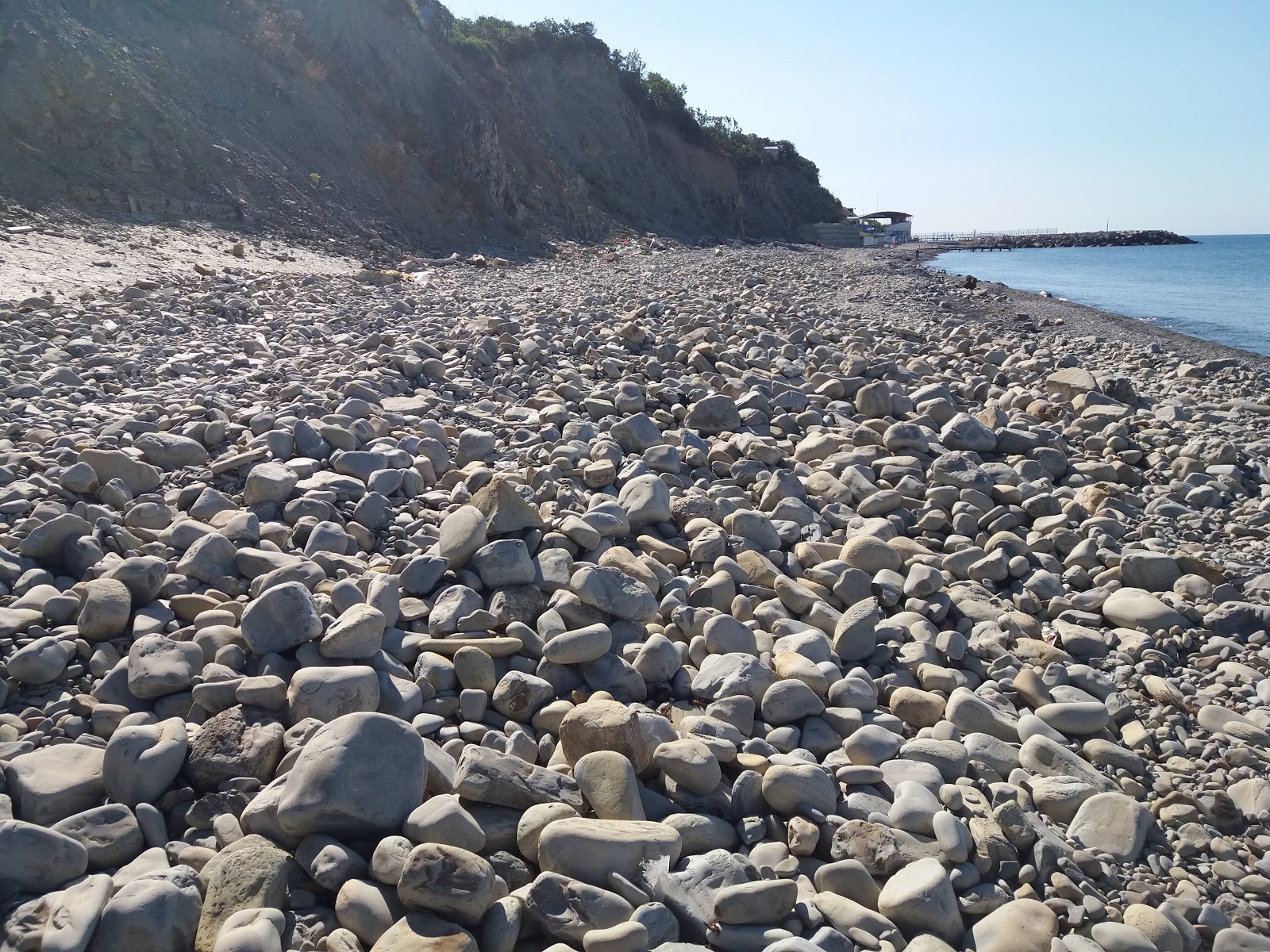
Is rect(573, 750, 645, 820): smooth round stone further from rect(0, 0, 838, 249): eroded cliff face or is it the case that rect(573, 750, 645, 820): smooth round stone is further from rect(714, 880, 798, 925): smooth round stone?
rect(0, 0, 838, 249): eroded cliff face

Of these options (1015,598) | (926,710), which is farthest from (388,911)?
(1015,598)

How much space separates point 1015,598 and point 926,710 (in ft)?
3.94

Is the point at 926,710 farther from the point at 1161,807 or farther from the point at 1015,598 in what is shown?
the point at 1015,598

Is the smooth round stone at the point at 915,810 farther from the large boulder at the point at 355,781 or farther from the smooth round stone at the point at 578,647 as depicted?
the large boulder at the point at 355,781

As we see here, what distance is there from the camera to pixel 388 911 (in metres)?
1.66

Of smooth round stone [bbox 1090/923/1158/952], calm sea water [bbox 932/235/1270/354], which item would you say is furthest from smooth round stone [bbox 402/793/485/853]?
calm sea water [bbox 932/235/1270/354]

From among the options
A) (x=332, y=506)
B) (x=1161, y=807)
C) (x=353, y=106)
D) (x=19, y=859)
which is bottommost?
(x=1161, y=807)

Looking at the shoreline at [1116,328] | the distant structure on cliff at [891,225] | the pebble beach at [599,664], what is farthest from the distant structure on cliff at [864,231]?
the pebble beach at [599,664]

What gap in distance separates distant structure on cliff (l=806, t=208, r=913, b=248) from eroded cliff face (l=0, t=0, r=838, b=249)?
16.7 m

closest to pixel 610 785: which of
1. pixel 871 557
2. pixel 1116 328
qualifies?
pixel 871 557

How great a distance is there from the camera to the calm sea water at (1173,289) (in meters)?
15.5

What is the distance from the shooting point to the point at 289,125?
16016 millimetres

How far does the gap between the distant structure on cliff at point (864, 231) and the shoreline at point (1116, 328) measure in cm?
2799

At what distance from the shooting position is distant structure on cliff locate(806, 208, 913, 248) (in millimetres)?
42906
